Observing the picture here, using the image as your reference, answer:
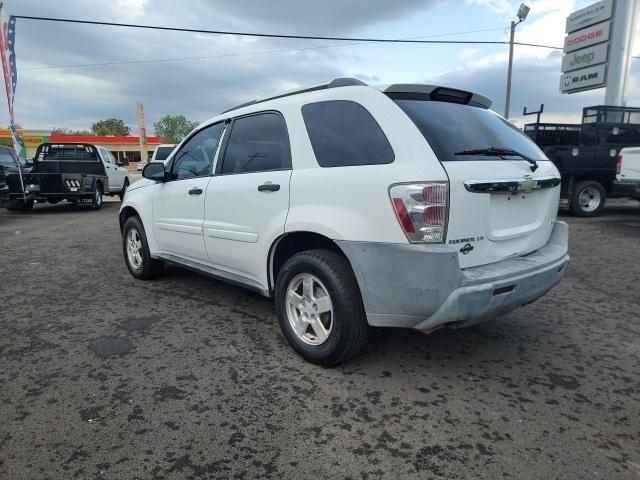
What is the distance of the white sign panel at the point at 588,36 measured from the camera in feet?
67.2

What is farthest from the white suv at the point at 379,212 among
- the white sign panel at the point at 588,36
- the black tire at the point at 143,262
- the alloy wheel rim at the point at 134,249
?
the white sign panel at the point at 588,36

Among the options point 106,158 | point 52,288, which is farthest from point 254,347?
point 106,158

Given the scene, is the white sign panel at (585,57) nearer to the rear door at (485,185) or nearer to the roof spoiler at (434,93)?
the roof spoiler at (434,93)

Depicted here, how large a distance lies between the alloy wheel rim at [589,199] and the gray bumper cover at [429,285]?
8.93 m

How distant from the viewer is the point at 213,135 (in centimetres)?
403

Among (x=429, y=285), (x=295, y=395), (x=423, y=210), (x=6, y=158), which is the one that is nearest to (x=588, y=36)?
(x=423, y=210)

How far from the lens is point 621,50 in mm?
19562

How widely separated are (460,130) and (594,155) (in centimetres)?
874

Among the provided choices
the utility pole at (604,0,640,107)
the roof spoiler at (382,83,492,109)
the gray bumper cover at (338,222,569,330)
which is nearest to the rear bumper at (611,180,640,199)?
the roof spoiler at (382,83,492,109)

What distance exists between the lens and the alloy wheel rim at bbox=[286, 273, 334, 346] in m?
2.88

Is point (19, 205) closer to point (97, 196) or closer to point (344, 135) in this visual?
point (97, 196)

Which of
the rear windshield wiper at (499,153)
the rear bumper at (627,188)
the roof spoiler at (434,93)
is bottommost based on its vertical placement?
the rear bumper at (627,188)

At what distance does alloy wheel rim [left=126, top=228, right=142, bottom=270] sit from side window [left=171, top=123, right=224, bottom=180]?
1.11 metres

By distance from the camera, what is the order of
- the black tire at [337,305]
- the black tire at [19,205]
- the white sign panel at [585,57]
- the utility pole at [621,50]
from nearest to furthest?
the black tire at [337,305], the black tire at [19,205], the utility pole at [621,50], the white sign panel at [585,57]
